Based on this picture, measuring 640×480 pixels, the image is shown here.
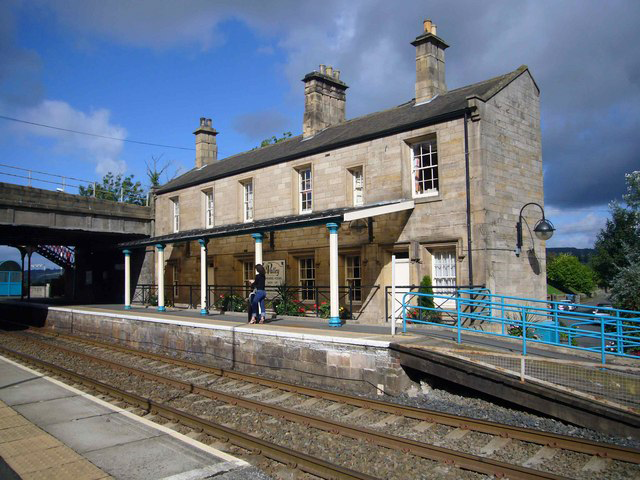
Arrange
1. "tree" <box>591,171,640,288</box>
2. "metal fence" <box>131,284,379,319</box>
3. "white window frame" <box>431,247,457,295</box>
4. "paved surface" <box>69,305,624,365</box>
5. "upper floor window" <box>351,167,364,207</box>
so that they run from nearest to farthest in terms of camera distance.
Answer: "paved surface" <box>69,305,624,365</box>, "white window frame" <box>431,247,457,295</box>, "metal fence" <box>131,284,379,319</box>, "upper floor window" <box>351,167,364,207</box>, "tree" <box>591,171,640,288</box>

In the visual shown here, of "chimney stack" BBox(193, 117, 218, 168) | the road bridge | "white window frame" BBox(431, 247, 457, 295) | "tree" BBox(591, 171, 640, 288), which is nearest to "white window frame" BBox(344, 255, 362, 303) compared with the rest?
"white window frame" BBox(431, 247, 457, 295)

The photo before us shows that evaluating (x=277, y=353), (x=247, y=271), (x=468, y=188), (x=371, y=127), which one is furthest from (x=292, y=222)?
(x=247, y=271)

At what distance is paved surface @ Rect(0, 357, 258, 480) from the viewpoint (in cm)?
564

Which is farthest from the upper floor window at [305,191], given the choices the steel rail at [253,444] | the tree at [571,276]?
the tree at [571,276]

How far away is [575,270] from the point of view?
56125mm

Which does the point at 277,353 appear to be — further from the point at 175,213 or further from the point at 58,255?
the point at 58,255

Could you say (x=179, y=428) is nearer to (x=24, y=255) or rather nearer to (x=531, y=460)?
(x=531, y=460)

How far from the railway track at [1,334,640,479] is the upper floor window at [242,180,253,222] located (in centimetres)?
1044

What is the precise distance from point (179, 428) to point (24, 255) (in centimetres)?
2957

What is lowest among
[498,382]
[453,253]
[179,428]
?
[179,428]

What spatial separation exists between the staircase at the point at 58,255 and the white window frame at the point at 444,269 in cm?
2943

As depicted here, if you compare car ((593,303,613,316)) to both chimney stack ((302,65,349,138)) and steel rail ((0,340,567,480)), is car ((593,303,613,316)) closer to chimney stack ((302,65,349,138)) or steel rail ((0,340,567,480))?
steel rail ((0,340,567,480))

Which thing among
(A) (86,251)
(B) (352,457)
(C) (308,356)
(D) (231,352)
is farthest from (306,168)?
(A) (86,251)

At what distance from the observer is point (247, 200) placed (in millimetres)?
21000
